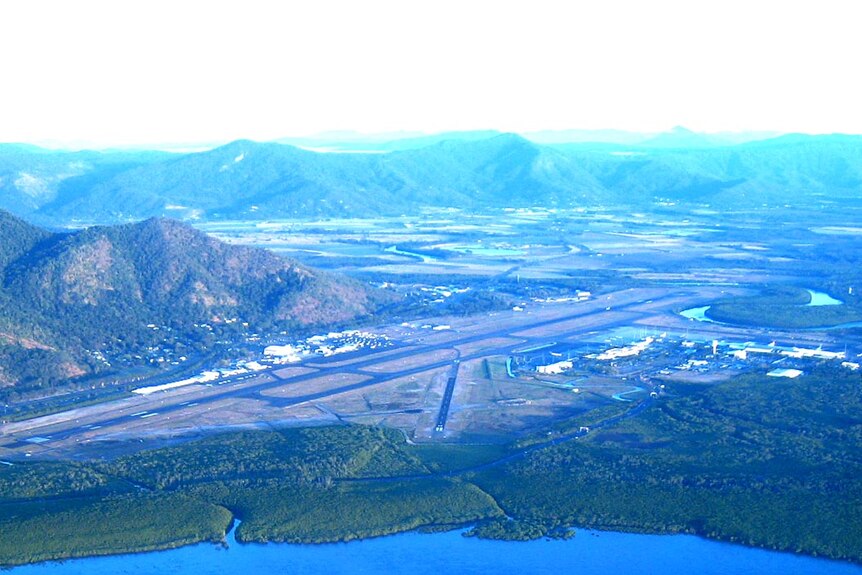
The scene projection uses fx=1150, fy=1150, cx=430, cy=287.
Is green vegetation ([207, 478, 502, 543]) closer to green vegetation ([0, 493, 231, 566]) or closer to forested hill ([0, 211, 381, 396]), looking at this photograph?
green vegetation ([0, 493, 231, 566])

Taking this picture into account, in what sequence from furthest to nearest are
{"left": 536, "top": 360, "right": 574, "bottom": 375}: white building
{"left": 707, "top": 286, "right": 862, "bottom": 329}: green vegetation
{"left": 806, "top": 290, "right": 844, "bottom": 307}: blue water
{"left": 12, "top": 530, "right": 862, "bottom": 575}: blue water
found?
{"left": 806, "top": 290, "right": 844, "bottom": 307}: blue water → {"left": 707, "top": 286, "right": 862, "bottom": 329}: green vegetation → {"left": 536, "top": 360, "right": 574, "bottom": 375}: white building → {"left": 12, "top": 530, "right": 862, "bottom": 575}: blue water

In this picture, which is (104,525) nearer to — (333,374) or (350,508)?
(350,508)

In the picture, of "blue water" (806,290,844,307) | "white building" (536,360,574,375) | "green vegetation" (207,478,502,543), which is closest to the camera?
"green vegetation" (207,478,502,543)

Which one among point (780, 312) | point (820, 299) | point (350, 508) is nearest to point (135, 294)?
point (350, 508)

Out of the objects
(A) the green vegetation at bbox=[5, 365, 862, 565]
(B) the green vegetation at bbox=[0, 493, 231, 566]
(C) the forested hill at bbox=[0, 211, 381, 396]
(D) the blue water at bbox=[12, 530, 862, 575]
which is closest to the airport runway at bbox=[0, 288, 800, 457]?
(A) the green vegetation at bbox=[5, 365, 862, 565]

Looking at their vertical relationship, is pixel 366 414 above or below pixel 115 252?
below

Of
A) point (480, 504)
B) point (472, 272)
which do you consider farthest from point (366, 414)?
point (472, 272)

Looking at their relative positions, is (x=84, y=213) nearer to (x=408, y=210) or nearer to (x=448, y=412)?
(x=408, y=210)
